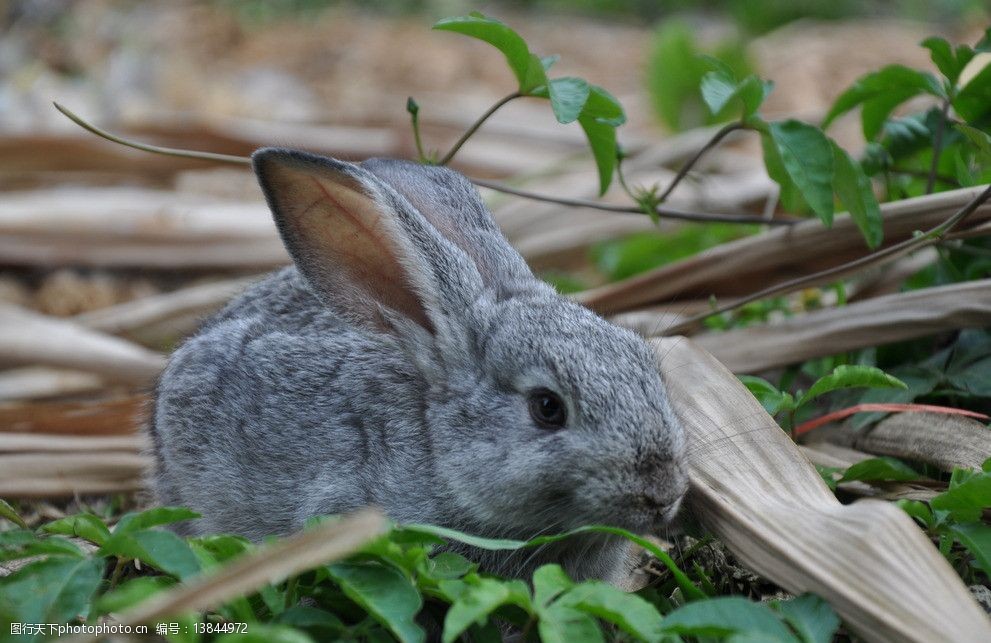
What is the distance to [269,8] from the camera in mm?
14539

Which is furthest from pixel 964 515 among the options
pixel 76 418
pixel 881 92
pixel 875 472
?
pixel 76 418

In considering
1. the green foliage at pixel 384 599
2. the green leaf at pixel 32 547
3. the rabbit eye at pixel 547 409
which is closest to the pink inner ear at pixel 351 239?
the rabbit eye at pixel 547 409

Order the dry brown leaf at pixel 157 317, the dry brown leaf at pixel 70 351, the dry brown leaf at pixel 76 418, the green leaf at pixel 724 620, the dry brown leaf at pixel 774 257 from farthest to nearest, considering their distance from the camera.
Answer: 1. the dry brown leaf at pixel 157 317
2. the dry brown leaf at pixel 70 351
3. the dry brown leaf at pixel 76 418
4. the dry brown leaf at pixel 774 257
5. the green leaf at pixel 724 620

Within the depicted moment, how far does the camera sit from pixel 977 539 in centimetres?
298

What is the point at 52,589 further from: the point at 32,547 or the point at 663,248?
the point at 663,248

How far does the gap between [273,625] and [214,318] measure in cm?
206

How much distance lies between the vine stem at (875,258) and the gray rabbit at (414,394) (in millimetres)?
876

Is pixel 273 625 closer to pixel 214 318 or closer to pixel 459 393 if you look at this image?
pixel 459 393

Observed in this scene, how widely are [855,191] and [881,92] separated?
631 millimetres

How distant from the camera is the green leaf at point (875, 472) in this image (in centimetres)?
350

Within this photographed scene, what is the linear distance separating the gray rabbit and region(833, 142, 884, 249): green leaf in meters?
1.00

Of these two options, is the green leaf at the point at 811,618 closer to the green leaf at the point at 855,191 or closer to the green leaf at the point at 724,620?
the green leaf at the point at 724,620

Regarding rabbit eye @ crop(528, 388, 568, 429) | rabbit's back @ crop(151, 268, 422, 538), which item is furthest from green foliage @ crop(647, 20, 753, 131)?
rabbit eye @ crop(528, 388, 568, 429)

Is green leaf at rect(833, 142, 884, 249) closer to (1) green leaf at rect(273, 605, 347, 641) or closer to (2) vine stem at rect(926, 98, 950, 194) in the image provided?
(2) vine stem at rect(926, 98, 950, 194)
